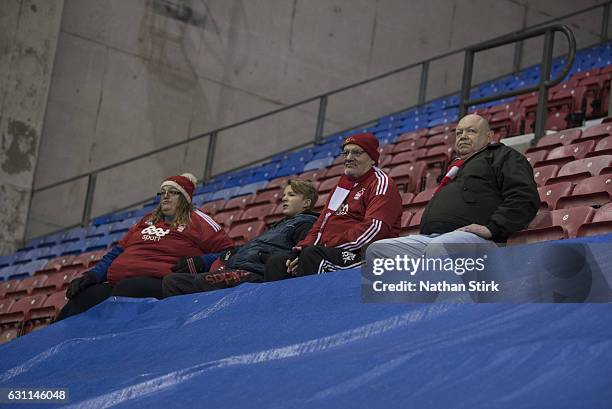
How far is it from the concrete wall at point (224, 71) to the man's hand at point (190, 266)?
6207 mm

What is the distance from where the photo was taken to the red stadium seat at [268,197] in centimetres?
883

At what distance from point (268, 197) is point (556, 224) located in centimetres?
444

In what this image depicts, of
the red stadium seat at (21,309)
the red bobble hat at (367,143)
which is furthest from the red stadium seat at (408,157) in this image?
the red bobble hat at (367,143)

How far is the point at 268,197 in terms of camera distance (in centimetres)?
900

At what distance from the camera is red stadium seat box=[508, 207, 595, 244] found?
468 cm

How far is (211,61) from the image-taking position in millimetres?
12789

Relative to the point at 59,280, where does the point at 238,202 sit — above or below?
above

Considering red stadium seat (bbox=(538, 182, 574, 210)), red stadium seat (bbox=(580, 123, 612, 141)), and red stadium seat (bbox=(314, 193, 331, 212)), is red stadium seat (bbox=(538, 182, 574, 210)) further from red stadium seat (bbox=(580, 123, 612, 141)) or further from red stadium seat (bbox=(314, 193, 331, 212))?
red stadium seat (bbox=(314, 193, 331, 212))

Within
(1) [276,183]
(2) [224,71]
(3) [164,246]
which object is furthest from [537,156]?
(2) [224,71]

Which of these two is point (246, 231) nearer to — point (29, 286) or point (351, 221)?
point (29, 286)

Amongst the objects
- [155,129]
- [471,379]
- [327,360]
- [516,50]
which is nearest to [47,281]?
[155,129]

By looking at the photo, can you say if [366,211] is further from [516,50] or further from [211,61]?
[516,50]

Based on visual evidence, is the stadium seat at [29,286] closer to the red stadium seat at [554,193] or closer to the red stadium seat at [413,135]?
the red stadium seat at [413,135]

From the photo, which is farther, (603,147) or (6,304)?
(6,304)
